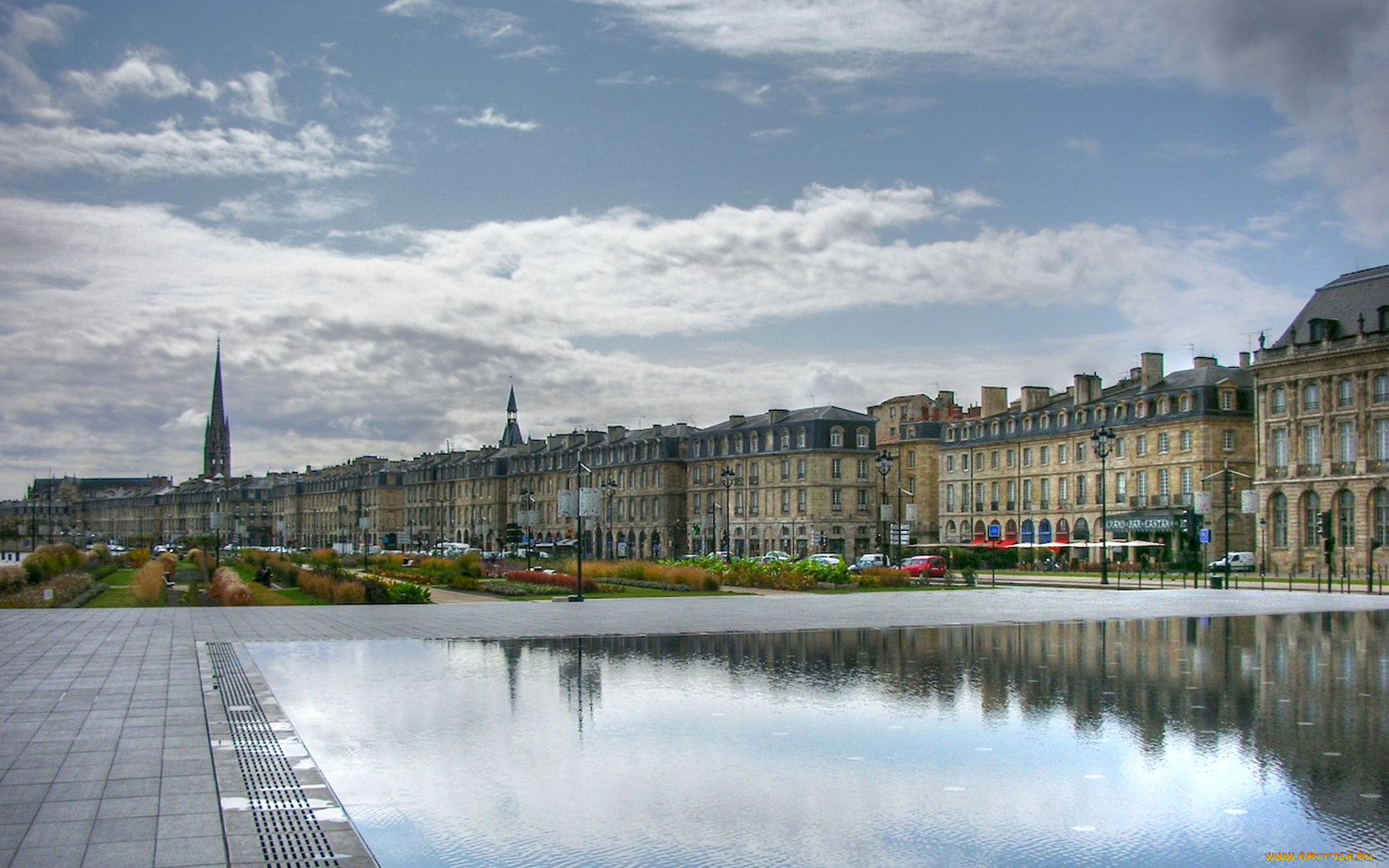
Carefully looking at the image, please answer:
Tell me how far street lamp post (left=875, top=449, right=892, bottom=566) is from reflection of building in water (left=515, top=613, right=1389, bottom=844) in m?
27.6

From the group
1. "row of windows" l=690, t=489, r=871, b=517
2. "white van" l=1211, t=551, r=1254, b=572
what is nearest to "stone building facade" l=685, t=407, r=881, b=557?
"row of windows" l=690, t=489, r=871, b=517

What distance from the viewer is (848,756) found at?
34.0ft

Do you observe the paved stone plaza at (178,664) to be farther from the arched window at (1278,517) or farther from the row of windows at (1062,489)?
the row of windows at (1062,489)

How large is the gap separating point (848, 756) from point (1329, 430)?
62596mm

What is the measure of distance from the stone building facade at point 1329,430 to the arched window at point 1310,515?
0.15ft

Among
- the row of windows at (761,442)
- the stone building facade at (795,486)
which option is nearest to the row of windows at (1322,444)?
the stone building facade at (795,486)

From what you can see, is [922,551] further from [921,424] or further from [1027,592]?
[1027,592]

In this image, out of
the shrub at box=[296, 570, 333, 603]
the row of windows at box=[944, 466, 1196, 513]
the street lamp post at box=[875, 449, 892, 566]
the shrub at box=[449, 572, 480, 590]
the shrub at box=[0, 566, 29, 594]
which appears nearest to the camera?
the shrub at box=[296, 570, 333, 603]

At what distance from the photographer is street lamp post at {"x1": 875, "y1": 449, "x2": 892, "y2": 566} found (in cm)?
5383

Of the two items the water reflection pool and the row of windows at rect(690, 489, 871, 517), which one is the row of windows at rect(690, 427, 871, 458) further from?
the water reflection pool

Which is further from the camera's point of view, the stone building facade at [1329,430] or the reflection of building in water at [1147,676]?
the stone building facade at [1329,430]

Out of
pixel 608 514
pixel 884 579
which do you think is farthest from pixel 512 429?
pixel 884 579

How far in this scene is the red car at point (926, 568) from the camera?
52.8 m

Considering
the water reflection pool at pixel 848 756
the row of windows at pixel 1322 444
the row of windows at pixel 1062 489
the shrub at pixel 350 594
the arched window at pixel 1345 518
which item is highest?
the row of windows at pixel 1322 444
